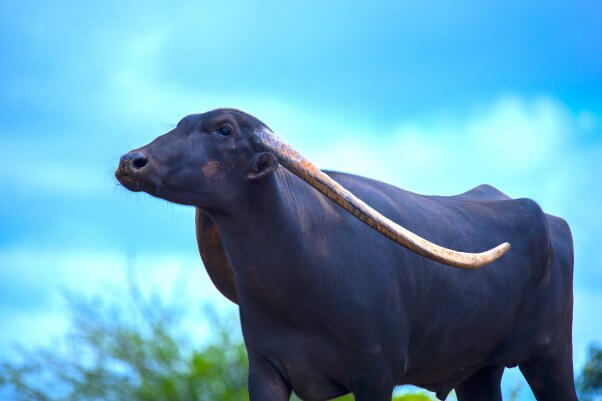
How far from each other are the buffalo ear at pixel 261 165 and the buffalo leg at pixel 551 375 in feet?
11.2

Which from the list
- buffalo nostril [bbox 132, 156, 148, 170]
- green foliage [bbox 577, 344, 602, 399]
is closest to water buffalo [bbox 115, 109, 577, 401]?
buffalo nostril [bbox 132, 156, 148, 170]

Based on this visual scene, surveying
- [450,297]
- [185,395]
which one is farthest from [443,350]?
[185,395]

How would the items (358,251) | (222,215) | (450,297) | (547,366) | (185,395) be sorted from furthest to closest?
1. (185,395)
2. (547,366)
3. (450,297)
4. (358,251)
5. (222,215)

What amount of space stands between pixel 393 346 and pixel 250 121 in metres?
1.83

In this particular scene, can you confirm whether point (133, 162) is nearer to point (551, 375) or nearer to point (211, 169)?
point (211, 169)

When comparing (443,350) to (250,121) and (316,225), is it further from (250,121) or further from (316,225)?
(250,121)

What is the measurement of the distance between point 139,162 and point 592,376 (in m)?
15.7

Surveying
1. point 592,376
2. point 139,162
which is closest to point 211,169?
point 139,162

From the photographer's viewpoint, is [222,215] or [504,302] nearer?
[222,215]

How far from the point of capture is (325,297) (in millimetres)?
7020

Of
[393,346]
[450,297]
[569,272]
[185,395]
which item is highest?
[185,395]

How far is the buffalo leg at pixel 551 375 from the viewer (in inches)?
352

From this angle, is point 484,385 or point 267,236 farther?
point 484,385

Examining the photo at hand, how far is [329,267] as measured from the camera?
7082 millimetres
